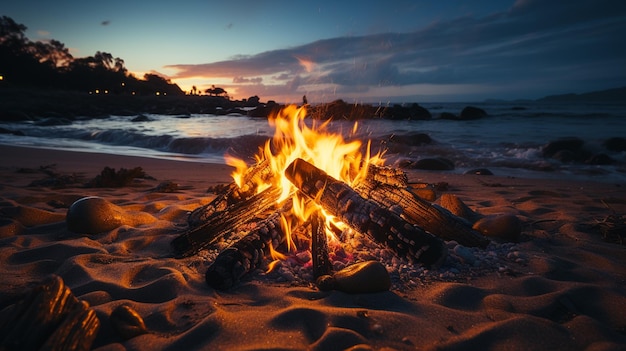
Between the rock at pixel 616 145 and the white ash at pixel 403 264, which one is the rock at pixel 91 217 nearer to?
the white ash at pixel 403 264

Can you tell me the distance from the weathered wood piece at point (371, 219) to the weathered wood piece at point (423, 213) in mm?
671

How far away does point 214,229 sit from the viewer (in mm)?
3344

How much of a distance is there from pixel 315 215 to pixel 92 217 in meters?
2.59

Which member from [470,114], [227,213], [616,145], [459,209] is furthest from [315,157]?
[470,114]

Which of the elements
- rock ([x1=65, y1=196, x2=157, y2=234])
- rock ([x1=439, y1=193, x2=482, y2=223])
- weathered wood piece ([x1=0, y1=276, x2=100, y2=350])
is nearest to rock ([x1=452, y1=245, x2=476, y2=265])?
rock ([x1=439, y1=193, x2=482, y2=223])

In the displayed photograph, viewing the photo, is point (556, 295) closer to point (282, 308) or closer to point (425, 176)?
point (282, 308)

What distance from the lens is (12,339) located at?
62.4 inches

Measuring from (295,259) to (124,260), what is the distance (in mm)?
1589

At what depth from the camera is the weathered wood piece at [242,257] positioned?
8.58 ft

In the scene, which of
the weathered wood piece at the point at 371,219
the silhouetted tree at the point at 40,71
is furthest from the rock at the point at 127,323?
the silhouetted tree at the point at 40,71

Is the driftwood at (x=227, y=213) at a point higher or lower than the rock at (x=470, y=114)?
lower

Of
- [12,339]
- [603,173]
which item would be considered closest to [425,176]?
[603,173]

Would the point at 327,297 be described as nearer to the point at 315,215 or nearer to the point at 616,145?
the point at 315,215

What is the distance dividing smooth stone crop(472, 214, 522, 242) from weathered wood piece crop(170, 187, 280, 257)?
2.50 metres
